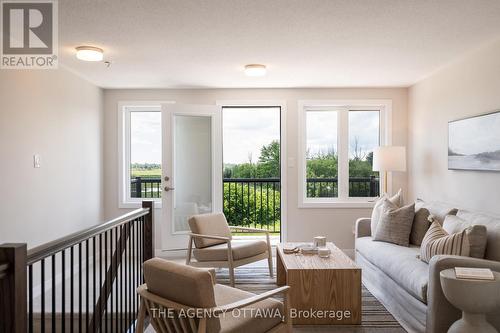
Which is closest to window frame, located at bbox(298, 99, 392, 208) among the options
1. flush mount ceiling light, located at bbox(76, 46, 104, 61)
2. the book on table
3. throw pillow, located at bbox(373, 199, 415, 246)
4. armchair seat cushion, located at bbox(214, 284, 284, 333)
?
throw pillow, located at bbox(373, 199, 415, 246)

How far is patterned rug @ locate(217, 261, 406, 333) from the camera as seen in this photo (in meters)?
2.73

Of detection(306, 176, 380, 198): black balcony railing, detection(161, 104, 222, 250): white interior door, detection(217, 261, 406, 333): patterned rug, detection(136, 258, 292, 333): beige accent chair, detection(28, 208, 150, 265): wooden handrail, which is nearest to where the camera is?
detection(28, 208, 150, 265): wooden handrail

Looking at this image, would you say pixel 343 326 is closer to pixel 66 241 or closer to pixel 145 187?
pixel 66 241

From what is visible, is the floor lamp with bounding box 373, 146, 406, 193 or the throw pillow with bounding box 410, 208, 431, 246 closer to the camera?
the throw pillow with bounding box 410, 208, 431, 246

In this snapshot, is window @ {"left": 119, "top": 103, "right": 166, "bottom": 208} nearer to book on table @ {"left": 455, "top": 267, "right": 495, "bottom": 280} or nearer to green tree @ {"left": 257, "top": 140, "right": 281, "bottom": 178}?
green tree @ {"left": 257, "top": 140, "right": 281, "bottom": 178}

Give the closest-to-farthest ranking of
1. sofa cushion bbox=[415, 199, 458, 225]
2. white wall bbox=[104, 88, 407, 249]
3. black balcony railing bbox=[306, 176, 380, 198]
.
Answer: sofa cushion bbox=[415, 199, 458, 225]
white wall bbox=[104, 88, 407, 249]
black balcony railing bbox=[306, 176, 380, 198]

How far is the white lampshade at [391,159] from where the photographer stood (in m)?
4.38

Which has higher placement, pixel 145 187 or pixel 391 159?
pixel 391 159

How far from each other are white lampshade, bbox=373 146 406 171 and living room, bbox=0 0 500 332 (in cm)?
2

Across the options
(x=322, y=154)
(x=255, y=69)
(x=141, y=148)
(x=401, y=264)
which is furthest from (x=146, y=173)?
(x=401, y=264)

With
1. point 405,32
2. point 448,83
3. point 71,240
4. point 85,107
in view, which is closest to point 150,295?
point 71,240

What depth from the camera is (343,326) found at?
2.78m

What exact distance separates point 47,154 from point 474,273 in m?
3.88

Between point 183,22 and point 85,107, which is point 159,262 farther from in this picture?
point 85,107
